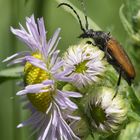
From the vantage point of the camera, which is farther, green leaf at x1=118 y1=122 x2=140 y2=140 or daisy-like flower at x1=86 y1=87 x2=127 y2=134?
green leaf at x1=118 y1=122 x2=140 y2=140

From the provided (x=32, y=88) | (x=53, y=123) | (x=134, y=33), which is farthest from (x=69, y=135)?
(x=134, y=33)

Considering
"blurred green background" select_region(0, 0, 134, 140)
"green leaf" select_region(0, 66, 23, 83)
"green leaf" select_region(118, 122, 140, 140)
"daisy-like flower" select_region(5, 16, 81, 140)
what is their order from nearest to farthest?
"daisy-like flower" select_region(5, 16, 81, 140), "green leaf" select_region(118, 122, 140, 140), "green leaf" select_region(0, 66, 23, 83), "blurred green background" select_region(0, 0, 134, 140)

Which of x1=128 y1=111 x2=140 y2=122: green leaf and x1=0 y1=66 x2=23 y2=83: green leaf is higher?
x1=0 y1=66 x2=23 y2=83: green leaf

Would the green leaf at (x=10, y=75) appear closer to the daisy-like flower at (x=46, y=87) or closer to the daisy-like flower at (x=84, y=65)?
the daisy-like flower at (x=46, y=87)

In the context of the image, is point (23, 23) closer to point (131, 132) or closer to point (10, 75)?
point (10, 75)

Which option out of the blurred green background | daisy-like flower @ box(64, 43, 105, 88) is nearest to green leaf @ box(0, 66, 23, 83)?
daisy-like flower @ box(64, 43, 105, 88)

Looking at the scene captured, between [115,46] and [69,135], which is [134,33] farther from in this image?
[69,135]

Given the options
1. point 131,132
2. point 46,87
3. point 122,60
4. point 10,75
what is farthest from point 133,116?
point 10,75

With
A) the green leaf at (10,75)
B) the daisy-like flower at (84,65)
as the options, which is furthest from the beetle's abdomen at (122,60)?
the green leaf at (10,75)

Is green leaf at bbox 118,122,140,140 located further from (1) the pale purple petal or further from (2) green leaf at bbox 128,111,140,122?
(1) the pale purple petal
